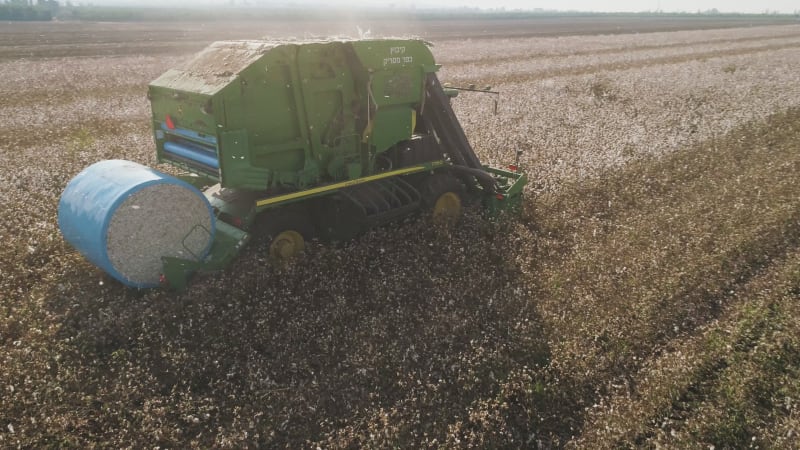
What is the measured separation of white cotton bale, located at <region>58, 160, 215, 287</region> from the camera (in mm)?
7484

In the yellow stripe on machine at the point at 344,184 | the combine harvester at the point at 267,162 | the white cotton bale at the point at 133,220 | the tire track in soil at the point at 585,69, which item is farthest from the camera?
the tire track in soil at the point at 585,69

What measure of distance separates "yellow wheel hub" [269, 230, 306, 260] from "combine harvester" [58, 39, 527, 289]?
21 mm

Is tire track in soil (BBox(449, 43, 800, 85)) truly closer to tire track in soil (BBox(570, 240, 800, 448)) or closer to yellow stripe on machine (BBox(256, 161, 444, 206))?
yellow stripe on machine (BBox(256, 161, 444, 206))

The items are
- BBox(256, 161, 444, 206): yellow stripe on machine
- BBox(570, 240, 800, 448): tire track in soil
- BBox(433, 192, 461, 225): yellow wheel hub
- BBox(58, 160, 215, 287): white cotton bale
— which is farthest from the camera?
BBox(433, 192, 461, 225): yellow wheel hub

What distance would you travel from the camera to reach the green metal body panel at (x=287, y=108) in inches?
315

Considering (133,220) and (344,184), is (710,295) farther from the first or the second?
(133,220)

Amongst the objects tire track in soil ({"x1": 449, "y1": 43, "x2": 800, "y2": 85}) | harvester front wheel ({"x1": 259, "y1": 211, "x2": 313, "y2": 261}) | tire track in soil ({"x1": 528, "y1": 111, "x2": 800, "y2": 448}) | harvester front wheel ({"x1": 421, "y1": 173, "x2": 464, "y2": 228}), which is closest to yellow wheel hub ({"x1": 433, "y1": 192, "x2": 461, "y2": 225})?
harvester front wheel ({"x1": 421, "y1": 173, "x2": 464, "y2": 228})

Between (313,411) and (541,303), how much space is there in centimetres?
364

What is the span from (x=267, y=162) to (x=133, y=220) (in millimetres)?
2068

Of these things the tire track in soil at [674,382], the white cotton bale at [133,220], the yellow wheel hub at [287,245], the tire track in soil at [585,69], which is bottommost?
the tire track in soil at [674,382]

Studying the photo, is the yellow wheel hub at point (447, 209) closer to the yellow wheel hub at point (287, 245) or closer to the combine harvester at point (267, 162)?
the combine harvester at point (267, 162)

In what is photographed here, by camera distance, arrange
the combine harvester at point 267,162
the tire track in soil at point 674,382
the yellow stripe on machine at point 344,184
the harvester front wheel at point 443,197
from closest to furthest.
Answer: the tire track in soil at point 674,382 < the combine harvester at point 267,162 < the yellow stripe on machine at point 344,184 < the harvester front wheel at point 443,197

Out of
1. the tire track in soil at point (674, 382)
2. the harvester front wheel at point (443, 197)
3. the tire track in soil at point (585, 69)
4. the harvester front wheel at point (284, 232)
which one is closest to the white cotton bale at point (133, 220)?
the harvester front wheel at point (284, 232)

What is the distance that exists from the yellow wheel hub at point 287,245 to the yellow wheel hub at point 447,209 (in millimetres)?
2557
